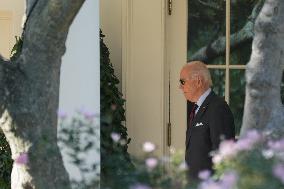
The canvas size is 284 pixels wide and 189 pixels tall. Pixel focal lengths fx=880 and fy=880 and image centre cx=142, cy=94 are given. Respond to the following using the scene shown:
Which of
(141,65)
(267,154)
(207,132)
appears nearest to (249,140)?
(267,154)

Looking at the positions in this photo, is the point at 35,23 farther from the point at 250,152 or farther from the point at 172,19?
the point at 172,19

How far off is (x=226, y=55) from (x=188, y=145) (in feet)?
6.27

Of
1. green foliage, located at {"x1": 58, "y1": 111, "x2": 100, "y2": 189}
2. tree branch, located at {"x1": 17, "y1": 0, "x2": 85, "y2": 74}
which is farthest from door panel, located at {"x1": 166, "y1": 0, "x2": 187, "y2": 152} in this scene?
green foliage, located at {"x1": 58, "y1": 111, "x2": 100, "y2": 189}

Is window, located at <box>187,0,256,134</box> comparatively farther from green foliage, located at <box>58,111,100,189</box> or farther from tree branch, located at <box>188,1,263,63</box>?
green foliage, located at <box>58,111,100,189</box>

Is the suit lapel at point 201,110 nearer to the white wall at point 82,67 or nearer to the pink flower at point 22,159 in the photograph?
the white wall at point 82,67

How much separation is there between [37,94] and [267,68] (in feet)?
4.20

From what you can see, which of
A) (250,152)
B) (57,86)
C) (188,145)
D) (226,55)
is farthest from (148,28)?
(250,152)

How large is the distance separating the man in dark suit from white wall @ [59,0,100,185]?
595mm

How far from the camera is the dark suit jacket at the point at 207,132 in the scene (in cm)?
530

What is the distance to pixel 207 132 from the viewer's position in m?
5.38

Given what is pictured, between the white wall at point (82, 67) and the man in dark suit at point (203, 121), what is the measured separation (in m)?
0.60

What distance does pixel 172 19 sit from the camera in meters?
7.27

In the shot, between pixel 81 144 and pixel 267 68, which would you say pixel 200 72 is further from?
pixel 267 68

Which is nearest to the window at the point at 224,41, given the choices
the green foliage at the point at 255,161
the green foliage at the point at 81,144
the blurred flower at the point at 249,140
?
the green foliage at the point at 81,144
